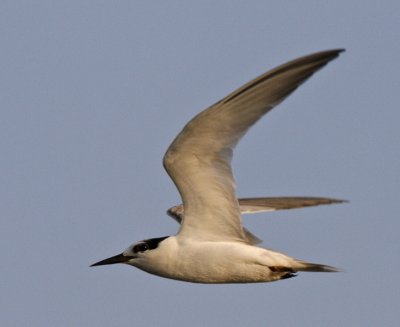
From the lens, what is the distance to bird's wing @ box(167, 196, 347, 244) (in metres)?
13.3

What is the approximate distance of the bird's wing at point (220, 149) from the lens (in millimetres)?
10281

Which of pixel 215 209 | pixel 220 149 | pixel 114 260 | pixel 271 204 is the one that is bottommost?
pixel 114 260

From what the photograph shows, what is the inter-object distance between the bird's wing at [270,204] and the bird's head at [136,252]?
1.05m

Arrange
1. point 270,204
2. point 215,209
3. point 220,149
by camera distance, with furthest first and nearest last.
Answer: point 270,204 < point 215,209 < point 220,149

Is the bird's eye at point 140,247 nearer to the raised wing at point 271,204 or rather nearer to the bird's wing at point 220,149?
the bird's wing at point 220,149

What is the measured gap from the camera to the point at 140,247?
12.2 meters

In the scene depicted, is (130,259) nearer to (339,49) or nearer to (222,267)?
(222,267)

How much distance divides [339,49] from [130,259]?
405 centimetres

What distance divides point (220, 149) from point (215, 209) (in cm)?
83

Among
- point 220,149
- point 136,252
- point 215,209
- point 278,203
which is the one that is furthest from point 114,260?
point 278,203

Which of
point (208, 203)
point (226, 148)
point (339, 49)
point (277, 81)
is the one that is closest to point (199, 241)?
point (208, 203)

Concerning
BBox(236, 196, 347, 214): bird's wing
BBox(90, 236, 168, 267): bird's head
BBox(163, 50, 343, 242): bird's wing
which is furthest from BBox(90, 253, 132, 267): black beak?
BBox(236, 196, 347, 214): bird's wing

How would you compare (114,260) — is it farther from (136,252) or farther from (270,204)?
(270,204)

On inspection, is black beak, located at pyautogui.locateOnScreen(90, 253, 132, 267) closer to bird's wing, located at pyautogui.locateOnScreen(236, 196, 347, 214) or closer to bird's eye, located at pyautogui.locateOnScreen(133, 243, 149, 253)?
bird's eye, located at pyautogui.locateOnScreen(133, 243, 149, 253)
